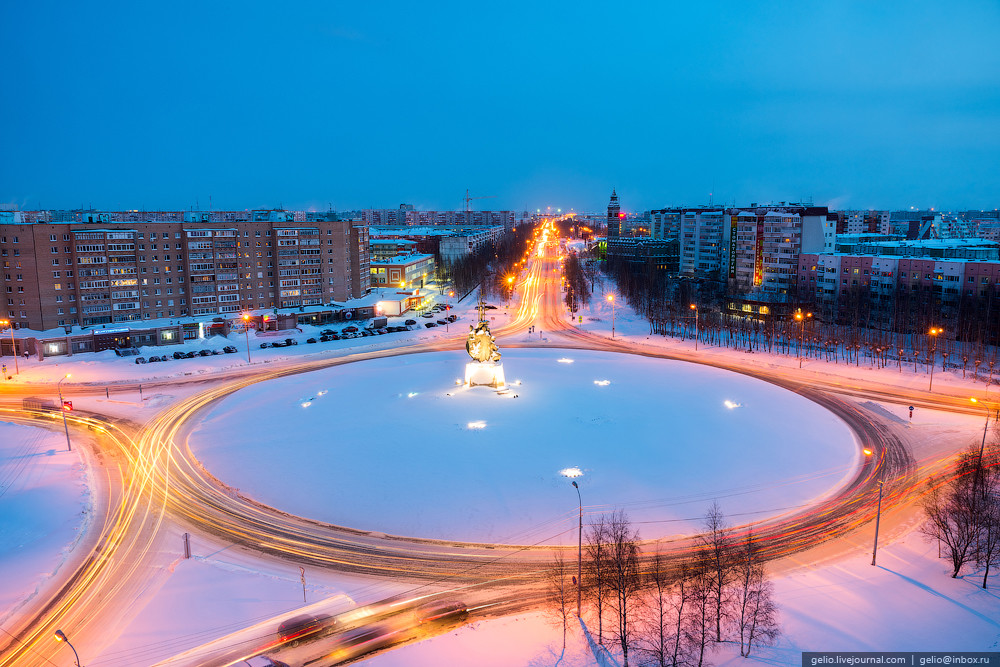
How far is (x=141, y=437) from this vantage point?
142 feet

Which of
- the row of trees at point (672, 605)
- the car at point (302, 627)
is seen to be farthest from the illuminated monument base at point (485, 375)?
the car at point (302, 627)

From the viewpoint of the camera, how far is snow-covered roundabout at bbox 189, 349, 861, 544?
3184 cm

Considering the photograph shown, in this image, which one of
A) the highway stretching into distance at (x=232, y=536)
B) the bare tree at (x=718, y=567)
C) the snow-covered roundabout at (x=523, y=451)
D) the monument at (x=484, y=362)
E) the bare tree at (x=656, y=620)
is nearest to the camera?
the bare tree at (x=656, y=620)

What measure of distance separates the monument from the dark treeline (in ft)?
118

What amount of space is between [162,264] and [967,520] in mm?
84248

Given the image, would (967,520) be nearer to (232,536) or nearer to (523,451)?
(523,451)

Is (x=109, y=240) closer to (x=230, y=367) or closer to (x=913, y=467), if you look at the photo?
(x=230, y=367)

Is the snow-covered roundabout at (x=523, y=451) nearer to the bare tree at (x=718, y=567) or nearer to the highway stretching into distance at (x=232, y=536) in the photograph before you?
the highway stretching into distance at (x=232, y=536)

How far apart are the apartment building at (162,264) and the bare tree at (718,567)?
2847 inches

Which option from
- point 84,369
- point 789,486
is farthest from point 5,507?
point 789,486

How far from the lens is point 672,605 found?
22656 mm

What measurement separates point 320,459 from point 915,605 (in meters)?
32.1

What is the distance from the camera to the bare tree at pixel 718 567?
825 inches

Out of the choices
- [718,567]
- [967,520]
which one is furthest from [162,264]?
[967,520]
